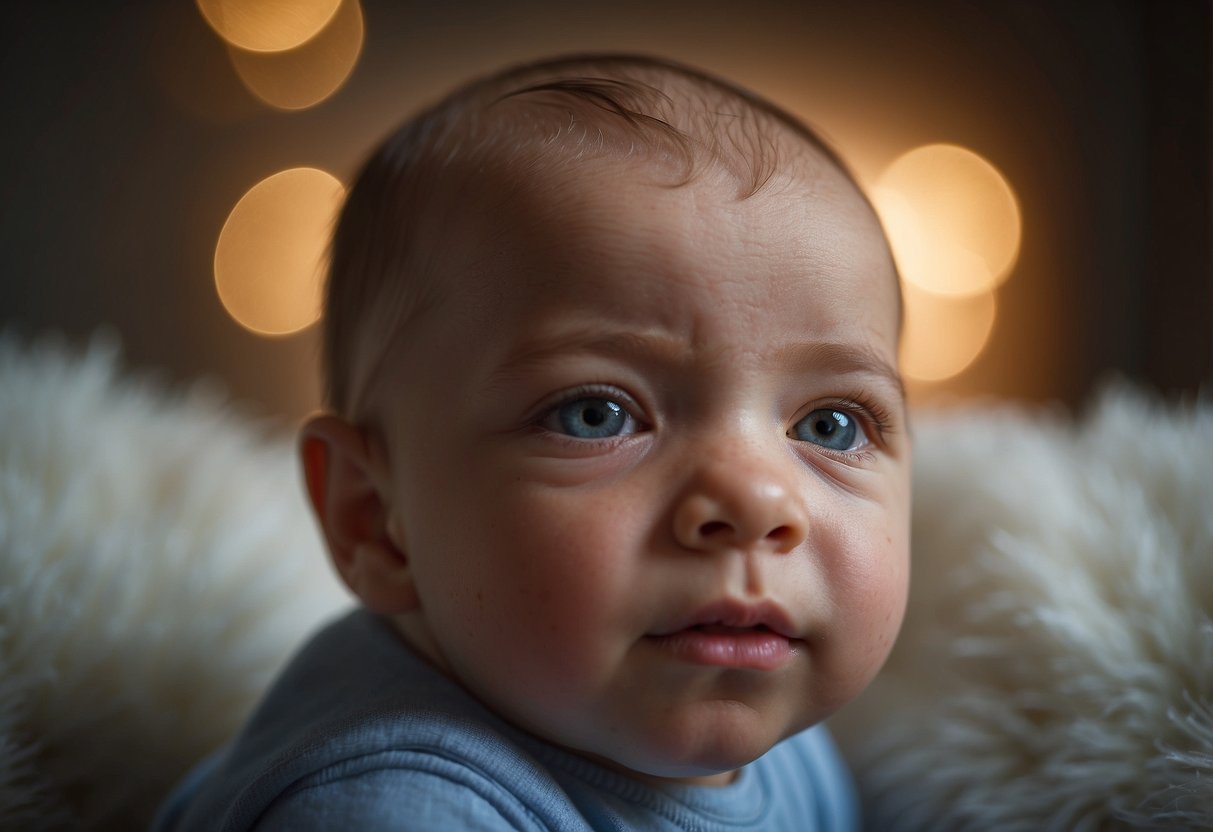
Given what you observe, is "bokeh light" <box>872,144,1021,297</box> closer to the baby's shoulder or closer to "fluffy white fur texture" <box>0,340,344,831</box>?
"fluffy white fur texture" <box>0,340,344,831</box>

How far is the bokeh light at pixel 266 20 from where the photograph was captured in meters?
1.80

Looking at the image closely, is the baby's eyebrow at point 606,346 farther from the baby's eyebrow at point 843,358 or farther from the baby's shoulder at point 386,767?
the baby's shoulder at point 386,767

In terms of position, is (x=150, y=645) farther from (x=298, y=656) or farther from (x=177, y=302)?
(x=177, y=302)

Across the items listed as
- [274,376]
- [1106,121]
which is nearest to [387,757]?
[274,376]

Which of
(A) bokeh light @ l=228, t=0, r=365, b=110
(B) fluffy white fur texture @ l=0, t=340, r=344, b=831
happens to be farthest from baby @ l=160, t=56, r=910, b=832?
(A) bokeh light @ l=228, t=0, r=365, b=110

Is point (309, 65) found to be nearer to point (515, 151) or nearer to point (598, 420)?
point (515, 151)

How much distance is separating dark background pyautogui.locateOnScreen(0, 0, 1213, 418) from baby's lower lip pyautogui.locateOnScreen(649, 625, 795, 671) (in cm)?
143

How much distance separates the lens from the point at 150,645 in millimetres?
788

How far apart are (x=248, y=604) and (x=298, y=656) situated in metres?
0.17

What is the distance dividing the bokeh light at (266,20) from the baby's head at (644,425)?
1.36m

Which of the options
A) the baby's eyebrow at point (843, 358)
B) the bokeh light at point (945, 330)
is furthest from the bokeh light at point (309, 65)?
the baby's eyebrow at point (843, 358)

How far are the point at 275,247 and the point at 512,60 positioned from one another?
24.1 inches

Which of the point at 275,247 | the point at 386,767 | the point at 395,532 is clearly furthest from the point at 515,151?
the point at 275,247

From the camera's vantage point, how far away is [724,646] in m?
0.54
